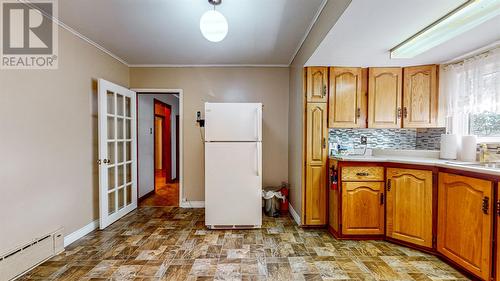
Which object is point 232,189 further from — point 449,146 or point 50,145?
point 449,146

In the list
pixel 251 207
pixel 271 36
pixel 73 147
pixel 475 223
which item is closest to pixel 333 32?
pixel 271 36

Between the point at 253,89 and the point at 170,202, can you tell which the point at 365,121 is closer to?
the point at 253,89

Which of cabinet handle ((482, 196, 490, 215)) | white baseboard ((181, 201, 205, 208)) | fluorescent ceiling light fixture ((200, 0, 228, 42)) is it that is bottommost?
Answer: white baseboard ((181, 201, 205, 208))

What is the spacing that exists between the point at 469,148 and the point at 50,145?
4231 mm

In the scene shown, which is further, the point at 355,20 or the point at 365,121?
the point at 365,121

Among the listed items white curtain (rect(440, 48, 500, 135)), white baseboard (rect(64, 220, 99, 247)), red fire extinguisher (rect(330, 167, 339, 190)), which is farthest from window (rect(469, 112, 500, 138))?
white baseboard (rect(64, 220, 99, 247))

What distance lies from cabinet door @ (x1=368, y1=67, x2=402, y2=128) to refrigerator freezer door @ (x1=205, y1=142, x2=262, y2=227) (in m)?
1.62

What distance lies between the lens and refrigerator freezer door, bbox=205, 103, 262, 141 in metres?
3.05

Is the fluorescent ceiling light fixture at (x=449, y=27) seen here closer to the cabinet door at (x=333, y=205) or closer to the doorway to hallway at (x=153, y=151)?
the cabinet door at (x=333, y=205)

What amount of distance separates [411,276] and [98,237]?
10.6 ft

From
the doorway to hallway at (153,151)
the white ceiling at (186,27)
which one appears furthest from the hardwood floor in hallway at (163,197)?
the white ceiling at (186,27)

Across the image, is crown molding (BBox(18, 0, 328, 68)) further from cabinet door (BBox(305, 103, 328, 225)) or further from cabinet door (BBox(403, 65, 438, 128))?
cabinet door (BBox(403, 65, 438, 128))

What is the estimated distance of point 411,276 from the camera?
6.79ft

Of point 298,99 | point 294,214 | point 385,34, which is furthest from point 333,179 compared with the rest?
point 385,34
